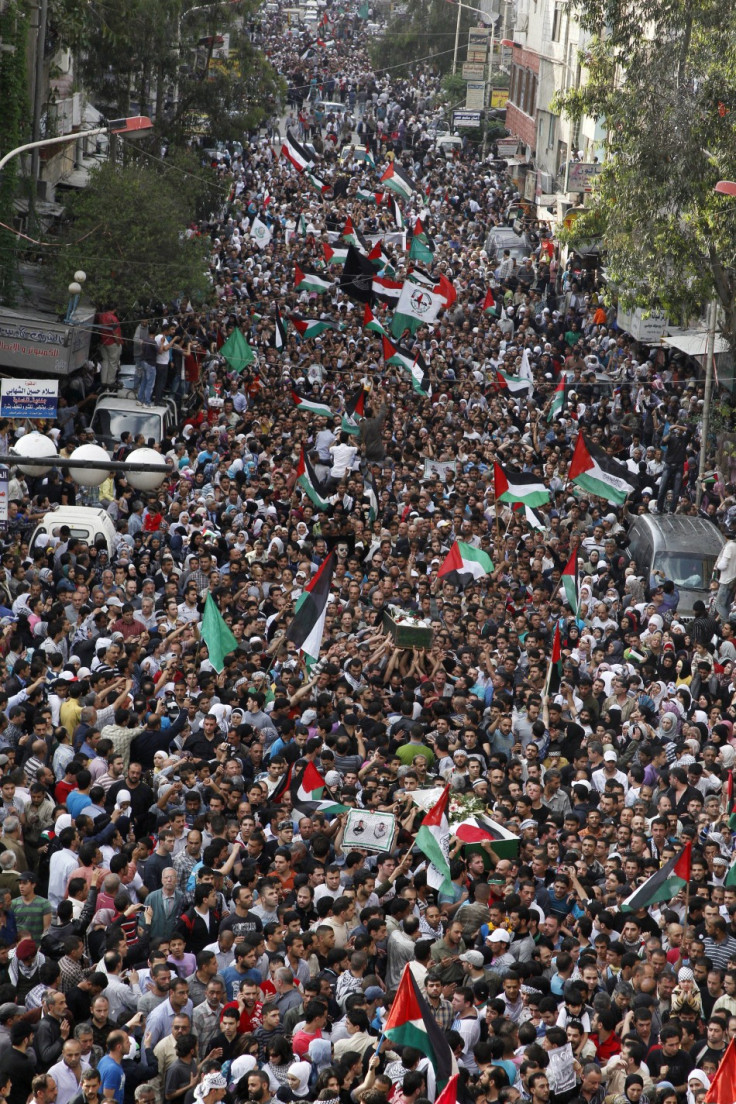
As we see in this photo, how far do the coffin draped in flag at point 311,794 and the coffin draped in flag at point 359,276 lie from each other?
59.0 feet

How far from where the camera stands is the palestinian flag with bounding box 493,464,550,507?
19.9 meters

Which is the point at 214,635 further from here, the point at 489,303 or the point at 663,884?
the point at 489,303

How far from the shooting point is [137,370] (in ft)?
88.4

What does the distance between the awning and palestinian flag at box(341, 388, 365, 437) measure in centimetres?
768

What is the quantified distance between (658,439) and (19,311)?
10236mm

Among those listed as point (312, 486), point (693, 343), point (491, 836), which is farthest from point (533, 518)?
point (693, 343)

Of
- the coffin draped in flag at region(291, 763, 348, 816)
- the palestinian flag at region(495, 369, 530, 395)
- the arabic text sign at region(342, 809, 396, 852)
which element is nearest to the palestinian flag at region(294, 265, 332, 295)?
the palestinian flag at region(495, 369, 530, 395)

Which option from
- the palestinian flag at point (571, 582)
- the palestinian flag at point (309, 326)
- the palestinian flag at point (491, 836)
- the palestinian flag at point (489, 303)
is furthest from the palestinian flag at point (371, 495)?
the palestinian flag at point (489, 303)

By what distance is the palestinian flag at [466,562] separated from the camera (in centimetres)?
1797

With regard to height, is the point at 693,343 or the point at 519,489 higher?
the point at 693,343

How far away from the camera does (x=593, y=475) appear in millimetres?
20188

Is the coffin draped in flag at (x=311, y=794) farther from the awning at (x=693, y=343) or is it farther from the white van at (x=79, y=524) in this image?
the awning at (x=693, y=343)

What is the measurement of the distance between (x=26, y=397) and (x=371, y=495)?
216 inches

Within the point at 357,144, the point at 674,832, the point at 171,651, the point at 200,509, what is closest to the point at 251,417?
the point at 200,509
